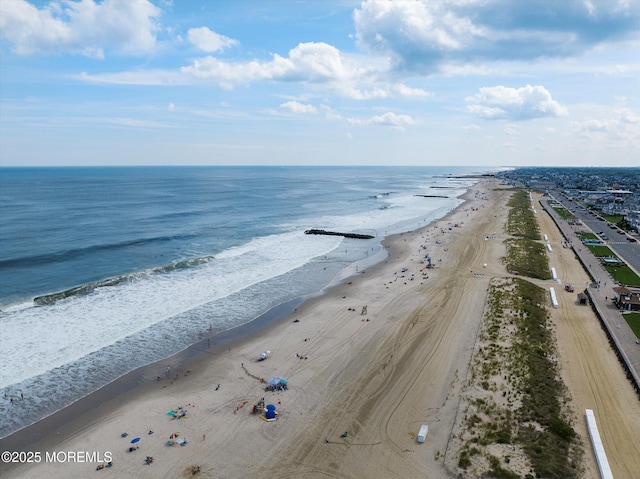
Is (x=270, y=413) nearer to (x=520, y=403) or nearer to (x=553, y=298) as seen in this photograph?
(x=520, y=403)

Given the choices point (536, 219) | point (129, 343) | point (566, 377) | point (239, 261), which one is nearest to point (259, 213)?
point (239, 261)

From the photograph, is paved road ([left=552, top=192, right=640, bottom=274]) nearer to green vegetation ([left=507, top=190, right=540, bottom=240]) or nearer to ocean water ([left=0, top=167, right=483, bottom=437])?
green vegetation ([left=507, top=190, right=540, bottom=240])

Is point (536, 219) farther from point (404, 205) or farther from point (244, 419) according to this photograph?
point (244, 419)

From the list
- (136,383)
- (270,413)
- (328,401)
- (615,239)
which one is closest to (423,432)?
(328,401)

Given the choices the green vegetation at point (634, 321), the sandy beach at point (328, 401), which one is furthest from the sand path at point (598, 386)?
the green vegetation at point (634, 321)

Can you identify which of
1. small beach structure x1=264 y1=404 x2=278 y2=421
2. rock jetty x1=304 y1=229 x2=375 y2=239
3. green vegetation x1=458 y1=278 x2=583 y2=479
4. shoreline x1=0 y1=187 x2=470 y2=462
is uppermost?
rock jetty x1=304 y1=229 x2=375 y2=239

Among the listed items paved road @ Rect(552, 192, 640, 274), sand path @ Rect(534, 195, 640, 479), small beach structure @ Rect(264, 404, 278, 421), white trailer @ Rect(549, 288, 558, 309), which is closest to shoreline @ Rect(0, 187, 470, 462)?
small beach structure @ Rect(264, 404, 278, 421)
